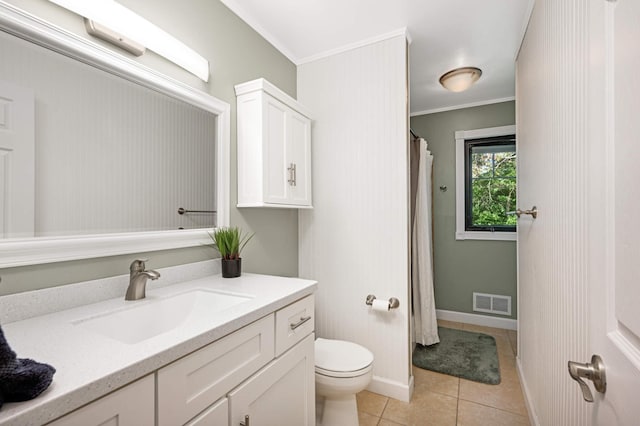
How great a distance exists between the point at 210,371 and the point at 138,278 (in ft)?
1.72

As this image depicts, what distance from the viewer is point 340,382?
154cm

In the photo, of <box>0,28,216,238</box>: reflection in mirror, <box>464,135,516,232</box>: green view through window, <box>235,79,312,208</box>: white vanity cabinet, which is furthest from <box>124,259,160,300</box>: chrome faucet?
<box>464,135,516,232</box>: green view through window

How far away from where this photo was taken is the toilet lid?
159cm

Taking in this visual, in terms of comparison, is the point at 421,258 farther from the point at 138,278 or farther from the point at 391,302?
the point at 138,278

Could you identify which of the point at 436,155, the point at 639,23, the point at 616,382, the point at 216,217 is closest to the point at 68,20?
the point at 216,217

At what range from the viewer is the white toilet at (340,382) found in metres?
1.54

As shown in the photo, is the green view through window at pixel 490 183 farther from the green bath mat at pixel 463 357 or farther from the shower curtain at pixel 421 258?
the green bath mat at pixel 463 357

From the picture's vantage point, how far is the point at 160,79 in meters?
1.33

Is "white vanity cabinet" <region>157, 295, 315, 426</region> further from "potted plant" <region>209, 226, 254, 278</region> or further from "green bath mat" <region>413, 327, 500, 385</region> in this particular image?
"green bath mat" <region>413, 327, 500, 385</region>

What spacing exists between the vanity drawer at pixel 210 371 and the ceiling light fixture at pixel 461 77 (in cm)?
248

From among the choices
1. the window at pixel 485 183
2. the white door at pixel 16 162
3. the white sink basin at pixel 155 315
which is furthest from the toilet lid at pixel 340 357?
the window at pixel 485 183

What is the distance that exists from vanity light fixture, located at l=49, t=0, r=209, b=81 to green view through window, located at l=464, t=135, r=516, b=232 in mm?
2957

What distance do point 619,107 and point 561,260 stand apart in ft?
2.96

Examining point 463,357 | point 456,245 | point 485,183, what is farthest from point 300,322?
point 485,183
